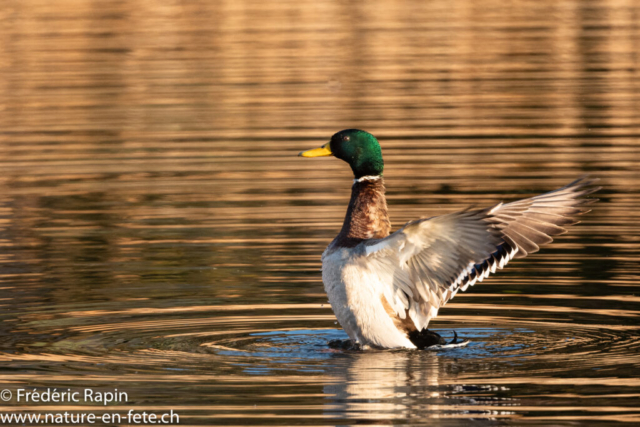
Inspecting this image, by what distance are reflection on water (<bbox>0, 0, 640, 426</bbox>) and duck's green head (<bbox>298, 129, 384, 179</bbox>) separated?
142 centimetres

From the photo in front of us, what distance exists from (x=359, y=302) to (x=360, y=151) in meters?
1.30

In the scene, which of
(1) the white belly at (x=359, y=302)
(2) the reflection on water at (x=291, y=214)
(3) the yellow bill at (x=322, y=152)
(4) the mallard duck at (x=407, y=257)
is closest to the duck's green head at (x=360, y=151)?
(4) the mallard duck at (x=407, y=257)

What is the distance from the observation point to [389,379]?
9328mm

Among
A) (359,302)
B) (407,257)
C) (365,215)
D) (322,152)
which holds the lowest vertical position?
(359,302)

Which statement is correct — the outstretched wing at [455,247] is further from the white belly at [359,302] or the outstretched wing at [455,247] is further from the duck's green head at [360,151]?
the duck's green head at [360,151]

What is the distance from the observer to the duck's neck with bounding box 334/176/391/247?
10.5 metres

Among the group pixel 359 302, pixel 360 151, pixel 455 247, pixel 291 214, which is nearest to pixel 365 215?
pixel 360 151

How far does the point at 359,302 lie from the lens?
10.2 m

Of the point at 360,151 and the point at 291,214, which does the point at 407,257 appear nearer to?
the point at 360,151

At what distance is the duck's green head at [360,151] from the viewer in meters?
10.7

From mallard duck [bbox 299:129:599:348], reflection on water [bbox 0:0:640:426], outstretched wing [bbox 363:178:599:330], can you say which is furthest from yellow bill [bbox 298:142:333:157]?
reflection on water [bbox 0:0:640:426]

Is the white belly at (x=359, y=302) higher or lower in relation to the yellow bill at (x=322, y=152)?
lower

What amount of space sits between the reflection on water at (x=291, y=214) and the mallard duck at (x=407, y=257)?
0.31 m

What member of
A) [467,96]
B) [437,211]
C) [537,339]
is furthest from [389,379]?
[467,96]
